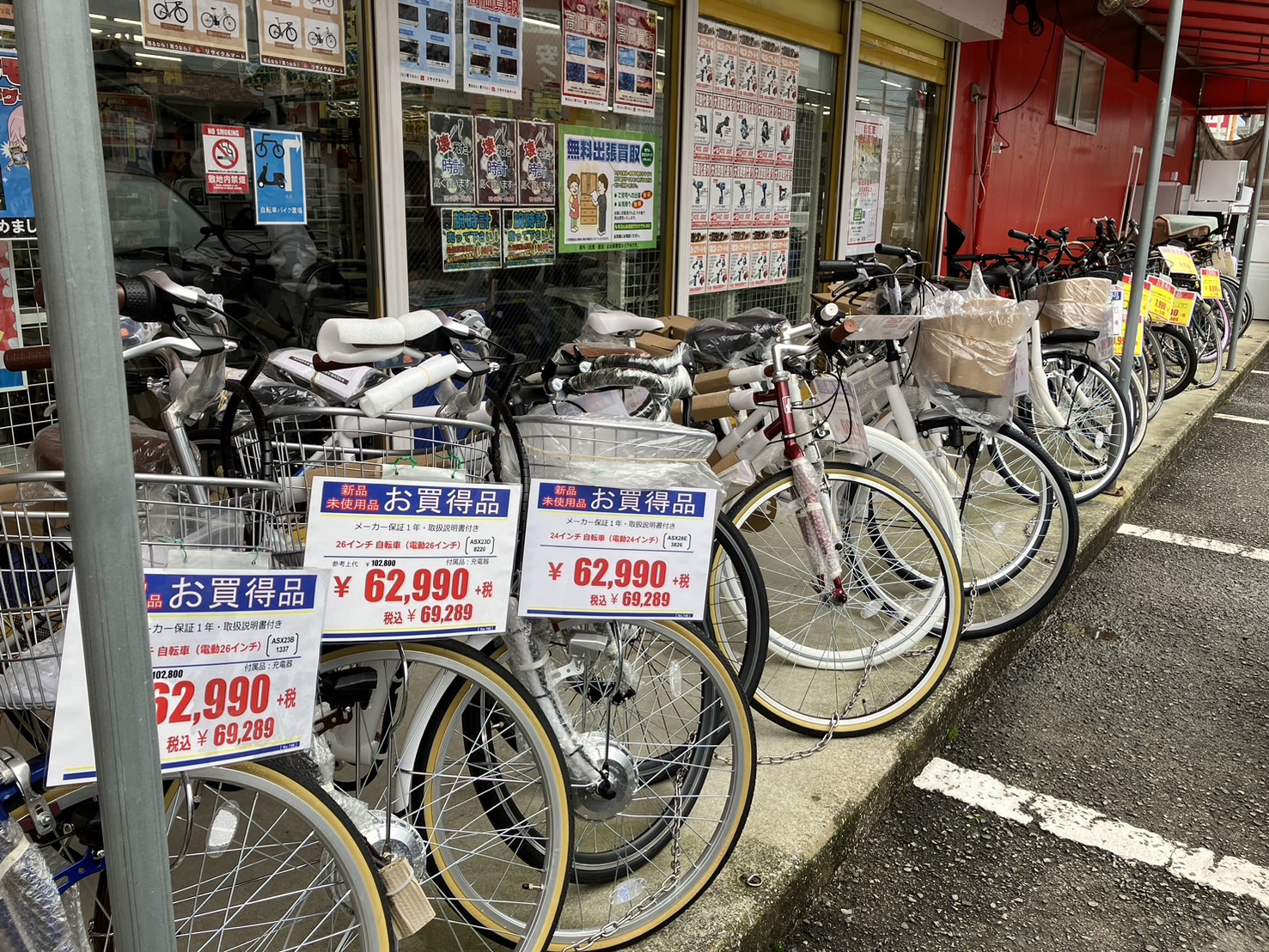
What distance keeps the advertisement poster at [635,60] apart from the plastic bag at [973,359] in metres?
1.90

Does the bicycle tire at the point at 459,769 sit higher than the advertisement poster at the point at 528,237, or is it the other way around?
the advertisement poster at the point at 528,237

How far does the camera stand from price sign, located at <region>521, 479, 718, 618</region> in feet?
5.80

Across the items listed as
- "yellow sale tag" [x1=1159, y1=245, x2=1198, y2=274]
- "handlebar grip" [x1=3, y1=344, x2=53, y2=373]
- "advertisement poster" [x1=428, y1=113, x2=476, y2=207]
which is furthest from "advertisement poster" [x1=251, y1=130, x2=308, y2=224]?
"yellow sale tag" [x1=1159, y1=245, x2=1198, y2=274]

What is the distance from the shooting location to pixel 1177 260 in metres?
6.83

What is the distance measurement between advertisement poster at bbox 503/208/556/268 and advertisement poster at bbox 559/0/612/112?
49 cm

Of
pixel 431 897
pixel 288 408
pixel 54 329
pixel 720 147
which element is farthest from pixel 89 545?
pixel 720 147

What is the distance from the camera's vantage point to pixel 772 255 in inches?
Answer: 231

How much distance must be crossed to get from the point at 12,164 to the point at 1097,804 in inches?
132

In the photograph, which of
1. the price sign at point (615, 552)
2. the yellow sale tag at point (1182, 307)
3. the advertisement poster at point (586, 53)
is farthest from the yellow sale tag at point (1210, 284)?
the price sign at point (615, 552)

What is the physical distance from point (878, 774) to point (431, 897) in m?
1.22

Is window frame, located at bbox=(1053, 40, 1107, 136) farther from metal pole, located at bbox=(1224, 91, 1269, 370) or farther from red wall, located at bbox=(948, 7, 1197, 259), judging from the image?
metal pole, located at bbox=(1224, 91, 1269, 370)

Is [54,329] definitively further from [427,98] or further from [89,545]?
[427,98]

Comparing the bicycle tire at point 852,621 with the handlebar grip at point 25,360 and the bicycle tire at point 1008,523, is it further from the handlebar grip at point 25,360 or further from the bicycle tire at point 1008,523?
the handlebar grip at point 25,360

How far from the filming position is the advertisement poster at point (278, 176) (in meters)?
3.14
